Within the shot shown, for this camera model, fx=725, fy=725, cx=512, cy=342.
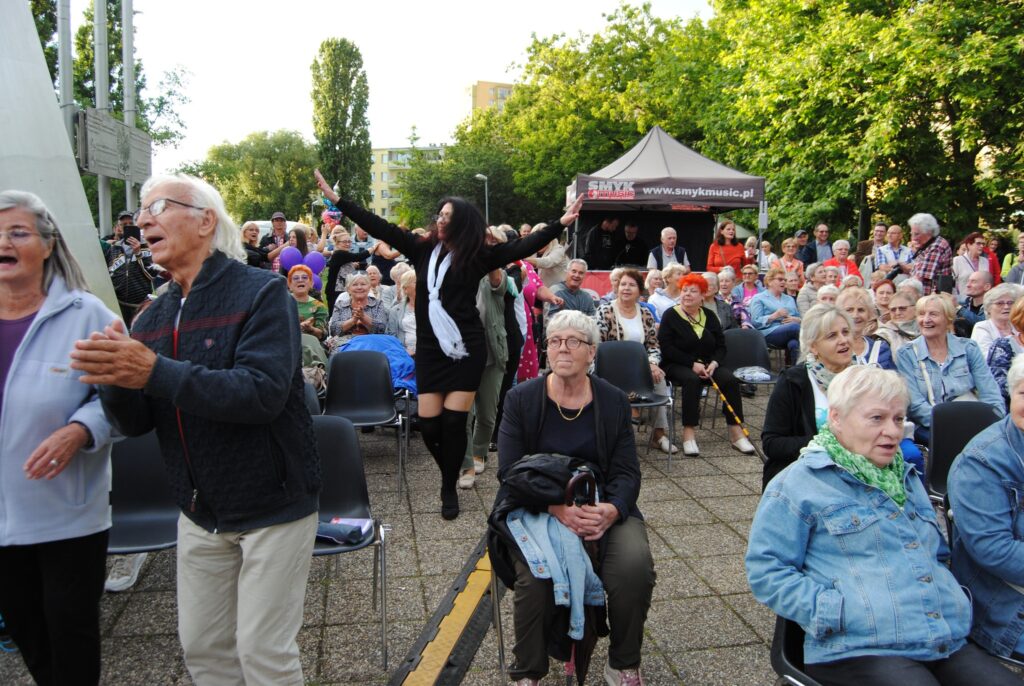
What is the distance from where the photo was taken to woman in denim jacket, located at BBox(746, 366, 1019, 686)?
206 centimetres

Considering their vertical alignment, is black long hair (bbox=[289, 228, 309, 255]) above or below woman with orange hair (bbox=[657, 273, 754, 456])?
above

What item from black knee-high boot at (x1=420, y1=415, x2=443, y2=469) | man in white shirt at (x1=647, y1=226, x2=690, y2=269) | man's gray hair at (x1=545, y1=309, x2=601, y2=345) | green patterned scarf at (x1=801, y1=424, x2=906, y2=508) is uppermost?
man in white shirt at (x1=647, y1=226, x2=690, y2=269)

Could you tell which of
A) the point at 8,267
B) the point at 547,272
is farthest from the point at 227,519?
the point at 547,272

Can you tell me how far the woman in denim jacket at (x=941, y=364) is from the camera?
4496 mm

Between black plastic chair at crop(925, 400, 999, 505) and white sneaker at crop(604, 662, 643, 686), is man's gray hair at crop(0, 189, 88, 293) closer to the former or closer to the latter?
white sneaker at crop(604, 662, 643, 686)

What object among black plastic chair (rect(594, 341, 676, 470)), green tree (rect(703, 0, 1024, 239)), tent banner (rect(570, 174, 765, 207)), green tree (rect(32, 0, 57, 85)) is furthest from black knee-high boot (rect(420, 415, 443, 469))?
green tree (rect(32, 0, 57, 85))

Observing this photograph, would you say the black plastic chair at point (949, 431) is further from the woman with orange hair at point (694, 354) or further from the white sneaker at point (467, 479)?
the white sneaker at point (467, 479)

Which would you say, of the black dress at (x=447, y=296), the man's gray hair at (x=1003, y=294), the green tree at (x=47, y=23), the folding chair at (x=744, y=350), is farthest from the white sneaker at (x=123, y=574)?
the green tree at (x=47, y=23)

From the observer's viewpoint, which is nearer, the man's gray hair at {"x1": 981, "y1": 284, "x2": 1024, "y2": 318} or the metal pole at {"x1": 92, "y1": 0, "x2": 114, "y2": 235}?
the man's gray hair at {"x1": 981, "y1": 284, "x2": 1024, "y2": 318}

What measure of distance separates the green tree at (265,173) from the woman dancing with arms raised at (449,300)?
62.5 m

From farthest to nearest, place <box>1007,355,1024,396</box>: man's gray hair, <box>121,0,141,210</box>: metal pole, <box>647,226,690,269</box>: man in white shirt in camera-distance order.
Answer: <box>647,226,690,269</box>: man in white shirt, <box>121,0,141,210</box>: metal pole, <box>1007,355,1024,396</box>: man's gray hair

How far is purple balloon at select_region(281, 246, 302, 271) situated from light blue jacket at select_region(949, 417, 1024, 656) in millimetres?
8060

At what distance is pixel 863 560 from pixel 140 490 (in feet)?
10.1

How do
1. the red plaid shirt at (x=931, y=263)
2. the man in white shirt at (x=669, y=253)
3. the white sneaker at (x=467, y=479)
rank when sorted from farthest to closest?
the man in white shirt at (x=669, y=253) < the red plaid shirt at (x=931, y=263) < the white sneaker at (x=467, y=479)
